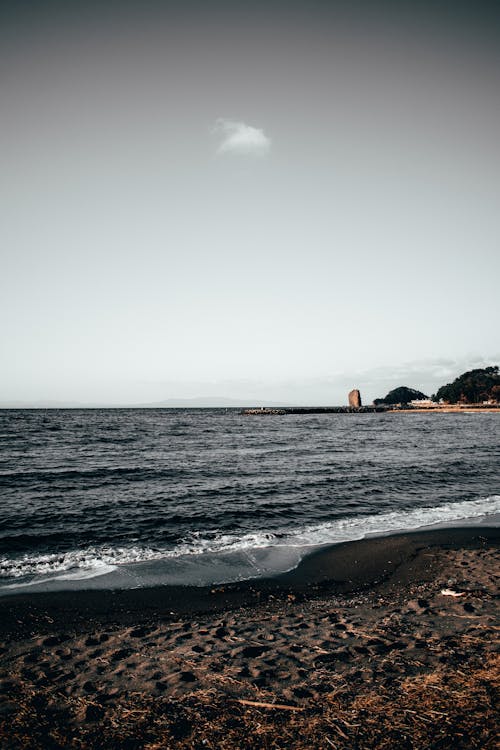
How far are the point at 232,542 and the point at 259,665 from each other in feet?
A: 22.0

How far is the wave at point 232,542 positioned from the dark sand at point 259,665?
6.04ft

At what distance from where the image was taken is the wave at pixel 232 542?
32.2 feet

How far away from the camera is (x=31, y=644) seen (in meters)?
6.15

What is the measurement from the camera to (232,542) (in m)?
11.9

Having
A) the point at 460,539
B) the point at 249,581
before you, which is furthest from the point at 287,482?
the point at 249,581

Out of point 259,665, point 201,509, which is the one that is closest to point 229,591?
point 259,665

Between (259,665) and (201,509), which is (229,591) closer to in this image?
(259,665)

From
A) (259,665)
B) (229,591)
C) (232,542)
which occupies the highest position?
(259,665)

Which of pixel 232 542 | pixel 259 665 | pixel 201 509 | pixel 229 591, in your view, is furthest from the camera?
pixel 201 509

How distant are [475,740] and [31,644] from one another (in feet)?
20.4

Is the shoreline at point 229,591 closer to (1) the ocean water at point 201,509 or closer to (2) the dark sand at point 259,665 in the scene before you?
(2) the dark sand at point 259,665

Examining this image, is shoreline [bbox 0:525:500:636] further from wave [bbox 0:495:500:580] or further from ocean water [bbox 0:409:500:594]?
wave [bbox 0:495:500:580]

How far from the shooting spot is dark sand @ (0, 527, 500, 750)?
3.97 meters

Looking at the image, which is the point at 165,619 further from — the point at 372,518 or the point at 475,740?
the point at 372,518
